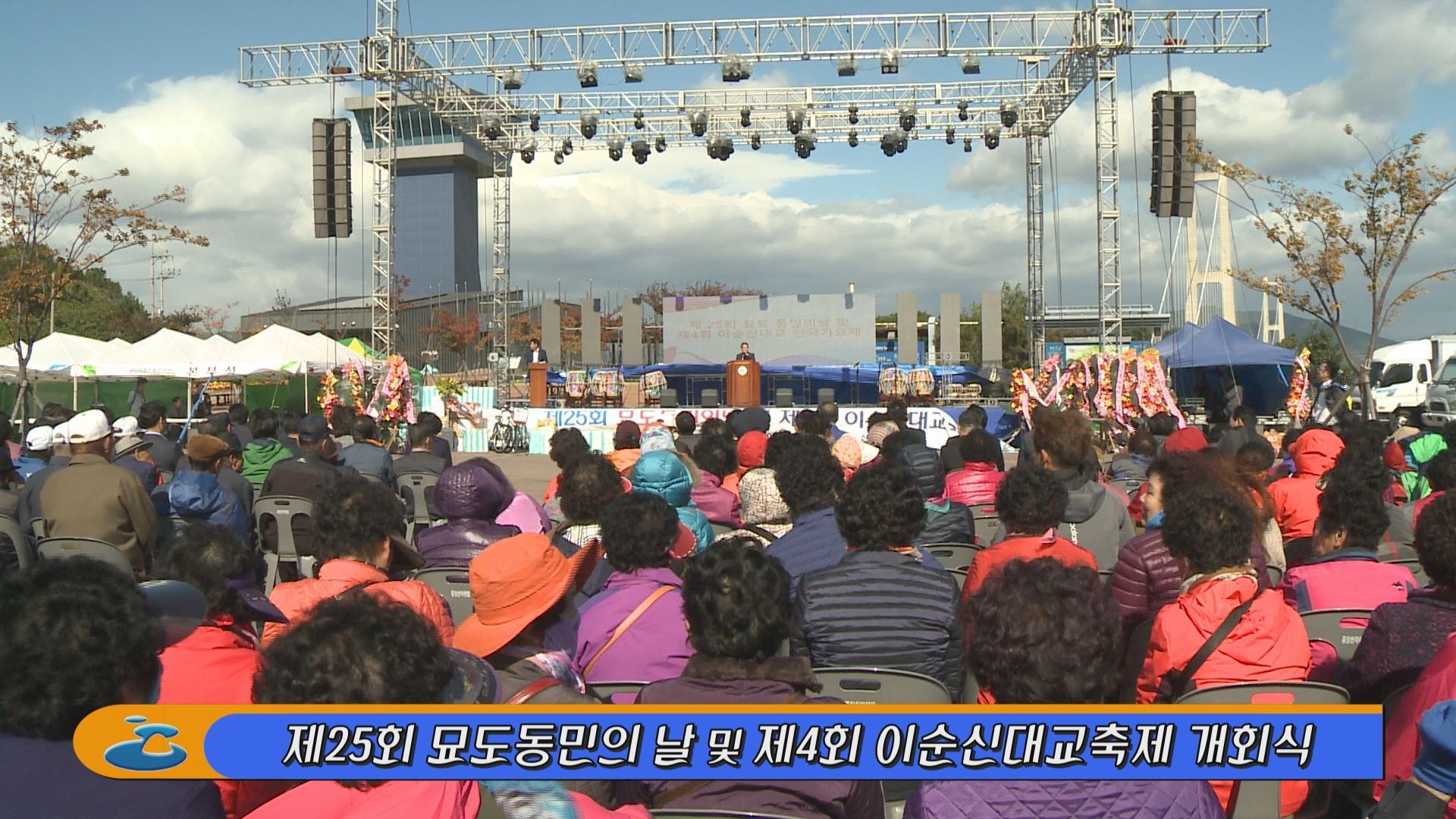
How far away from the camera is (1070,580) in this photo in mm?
2004

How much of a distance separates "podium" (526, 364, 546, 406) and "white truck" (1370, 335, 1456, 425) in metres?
18.7

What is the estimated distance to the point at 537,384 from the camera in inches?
1043

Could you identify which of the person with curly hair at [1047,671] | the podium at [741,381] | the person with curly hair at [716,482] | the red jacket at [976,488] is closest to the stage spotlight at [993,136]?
the podium at [741,381]

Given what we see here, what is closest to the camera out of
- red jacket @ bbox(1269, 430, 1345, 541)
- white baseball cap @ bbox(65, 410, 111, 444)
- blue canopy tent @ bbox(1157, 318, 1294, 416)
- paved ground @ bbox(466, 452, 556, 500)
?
red jacket @ bbox(1269, 430, 1345, 541)

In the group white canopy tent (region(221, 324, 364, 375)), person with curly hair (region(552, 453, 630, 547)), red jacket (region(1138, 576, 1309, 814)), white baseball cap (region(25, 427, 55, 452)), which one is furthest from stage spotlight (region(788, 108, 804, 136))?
red jacket (region(1138, 576, 1309, 814))

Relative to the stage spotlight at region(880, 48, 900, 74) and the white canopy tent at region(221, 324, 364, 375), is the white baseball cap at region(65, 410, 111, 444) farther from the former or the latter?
the stage spotlight at region(880, 48, 900, 74)

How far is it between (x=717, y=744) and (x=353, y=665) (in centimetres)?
61

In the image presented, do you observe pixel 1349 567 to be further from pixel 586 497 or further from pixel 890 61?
pixel 890 61

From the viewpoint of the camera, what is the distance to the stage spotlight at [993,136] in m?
25.5

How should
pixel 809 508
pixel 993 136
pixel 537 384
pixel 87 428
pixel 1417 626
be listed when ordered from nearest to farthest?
pixel 1417 626
pixel 809 508
pixel 87 428
pixel 993 136
pixel 537 384

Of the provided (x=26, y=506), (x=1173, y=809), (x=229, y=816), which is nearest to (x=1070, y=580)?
(x=1173, y=809)

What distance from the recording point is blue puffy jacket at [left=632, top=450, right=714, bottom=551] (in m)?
4.96

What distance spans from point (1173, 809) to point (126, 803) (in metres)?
1.63
